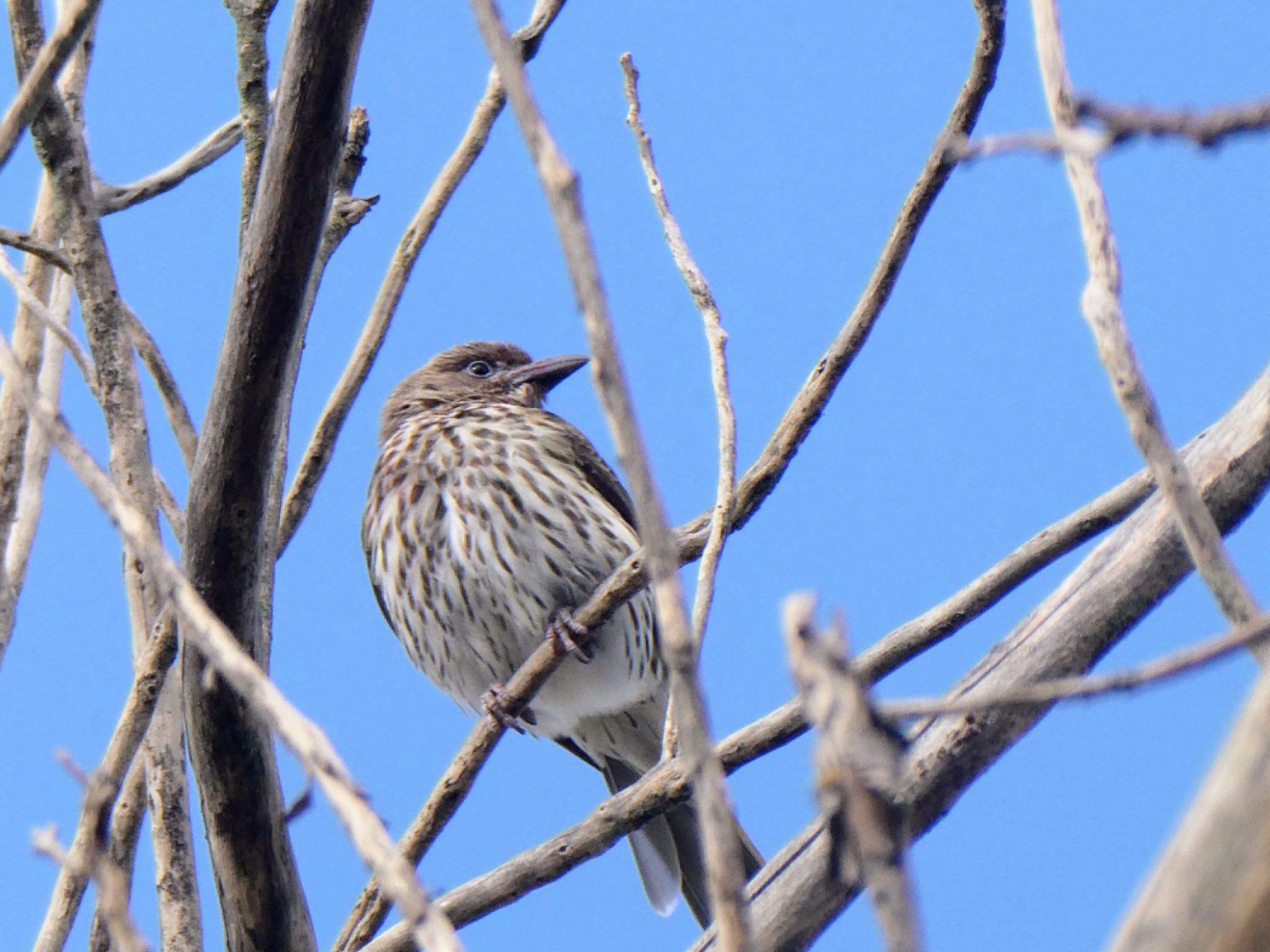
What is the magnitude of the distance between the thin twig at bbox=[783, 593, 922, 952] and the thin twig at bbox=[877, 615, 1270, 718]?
0.04 m

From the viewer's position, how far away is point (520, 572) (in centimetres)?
353

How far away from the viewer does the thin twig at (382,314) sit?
2.58 metres

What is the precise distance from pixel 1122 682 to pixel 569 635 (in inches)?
87.6

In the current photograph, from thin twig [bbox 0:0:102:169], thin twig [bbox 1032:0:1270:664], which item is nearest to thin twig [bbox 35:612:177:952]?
thin twig [bbox 0:0:102:169]

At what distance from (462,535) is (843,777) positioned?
2.94 metres

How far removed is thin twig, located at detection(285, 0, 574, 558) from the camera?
2576 mm

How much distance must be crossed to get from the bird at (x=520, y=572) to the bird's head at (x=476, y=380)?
20 cm

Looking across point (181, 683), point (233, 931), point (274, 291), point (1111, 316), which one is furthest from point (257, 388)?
point (1111, 316)

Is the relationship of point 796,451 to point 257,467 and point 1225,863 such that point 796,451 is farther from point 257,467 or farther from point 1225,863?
point 1225,863

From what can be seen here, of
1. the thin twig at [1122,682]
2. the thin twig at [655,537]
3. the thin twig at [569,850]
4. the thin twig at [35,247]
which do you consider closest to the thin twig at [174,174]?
the thin twig at [35,247]

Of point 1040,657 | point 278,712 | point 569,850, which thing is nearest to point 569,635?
point 569,850

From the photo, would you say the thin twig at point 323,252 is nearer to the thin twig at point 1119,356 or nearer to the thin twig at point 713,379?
the thin twig at point 713,379

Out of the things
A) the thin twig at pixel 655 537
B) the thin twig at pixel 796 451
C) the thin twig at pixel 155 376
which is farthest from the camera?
the thin twig at pixel 155 376

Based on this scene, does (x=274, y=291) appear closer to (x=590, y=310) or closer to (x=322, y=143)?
(x=322, y=143)
